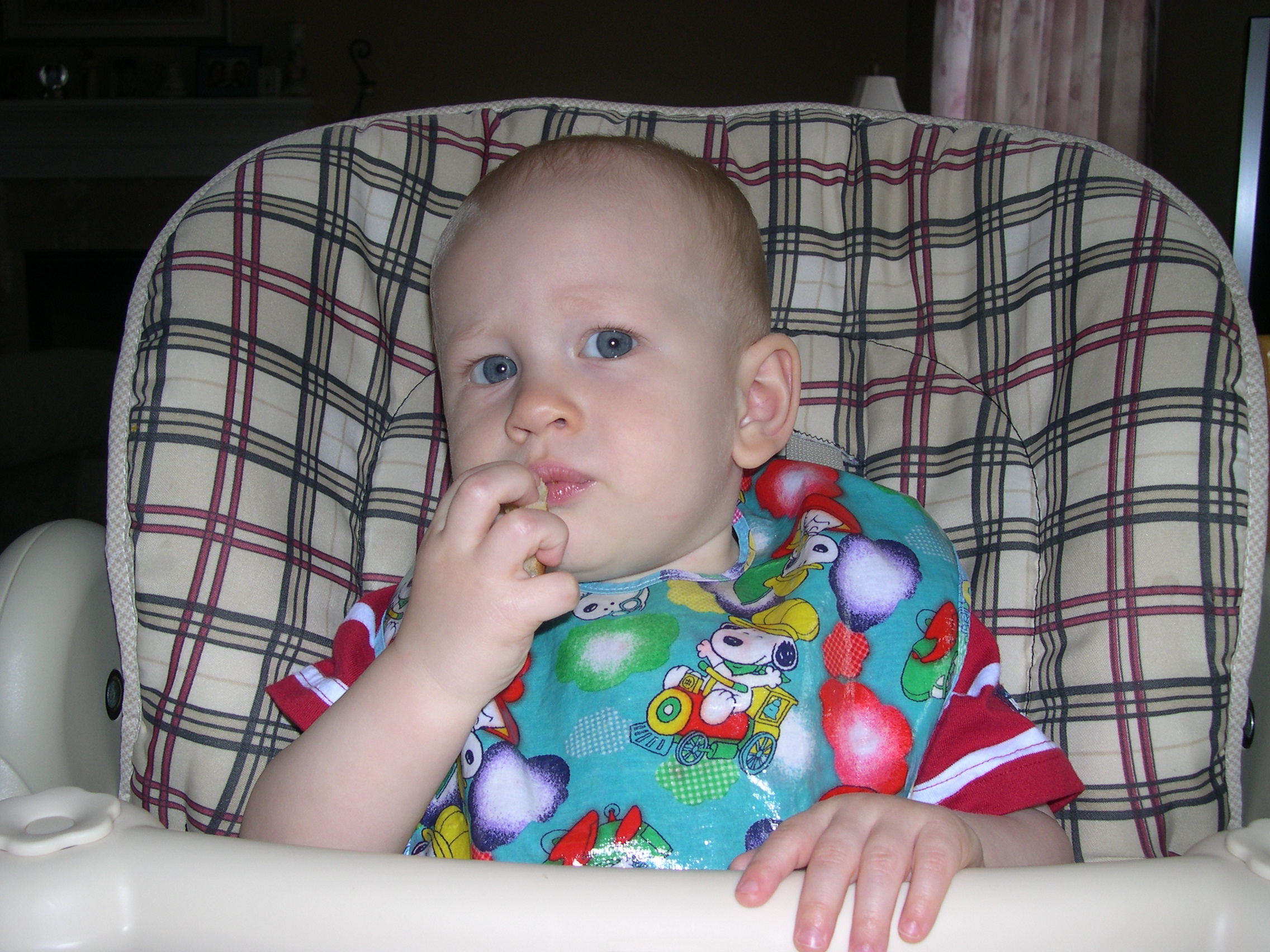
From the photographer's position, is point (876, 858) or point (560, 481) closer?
point (876, 858)

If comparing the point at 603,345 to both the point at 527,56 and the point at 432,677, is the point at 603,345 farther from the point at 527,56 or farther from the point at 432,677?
the point at 527,56

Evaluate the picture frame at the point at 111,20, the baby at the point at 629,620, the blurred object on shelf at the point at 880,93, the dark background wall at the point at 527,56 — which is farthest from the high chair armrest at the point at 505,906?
the picture frame at the point at 111,20

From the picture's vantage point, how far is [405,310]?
92cm

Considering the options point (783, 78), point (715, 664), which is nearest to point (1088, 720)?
point (715, 664)

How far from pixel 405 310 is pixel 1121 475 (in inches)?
24.9

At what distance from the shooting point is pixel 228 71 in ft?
14.7

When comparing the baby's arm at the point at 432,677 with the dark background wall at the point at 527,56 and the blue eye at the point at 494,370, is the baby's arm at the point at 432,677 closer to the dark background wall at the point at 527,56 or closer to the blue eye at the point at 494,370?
the blue eye at the point at 494,370

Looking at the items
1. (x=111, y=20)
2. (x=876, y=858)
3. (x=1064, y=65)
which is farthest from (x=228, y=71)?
(x=876, y=858)

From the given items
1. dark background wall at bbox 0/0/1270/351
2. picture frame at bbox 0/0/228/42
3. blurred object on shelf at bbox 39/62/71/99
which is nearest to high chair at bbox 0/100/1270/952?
dark background wall at bbox 0/0/1270/351

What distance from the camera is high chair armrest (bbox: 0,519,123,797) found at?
2.14 feet

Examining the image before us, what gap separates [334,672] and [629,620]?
0.23 metres

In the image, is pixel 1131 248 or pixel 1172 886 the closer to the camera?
pixel 1172 886

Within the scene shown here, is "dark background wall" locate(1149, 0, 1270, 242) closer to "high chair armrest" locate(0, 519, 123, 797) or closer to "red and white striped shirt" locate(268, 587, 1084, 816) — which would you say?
"red and white striped shirt" locate(268, 587, 1084, 816)

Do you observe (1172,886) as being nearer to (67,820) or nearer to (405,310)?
(67,820)
